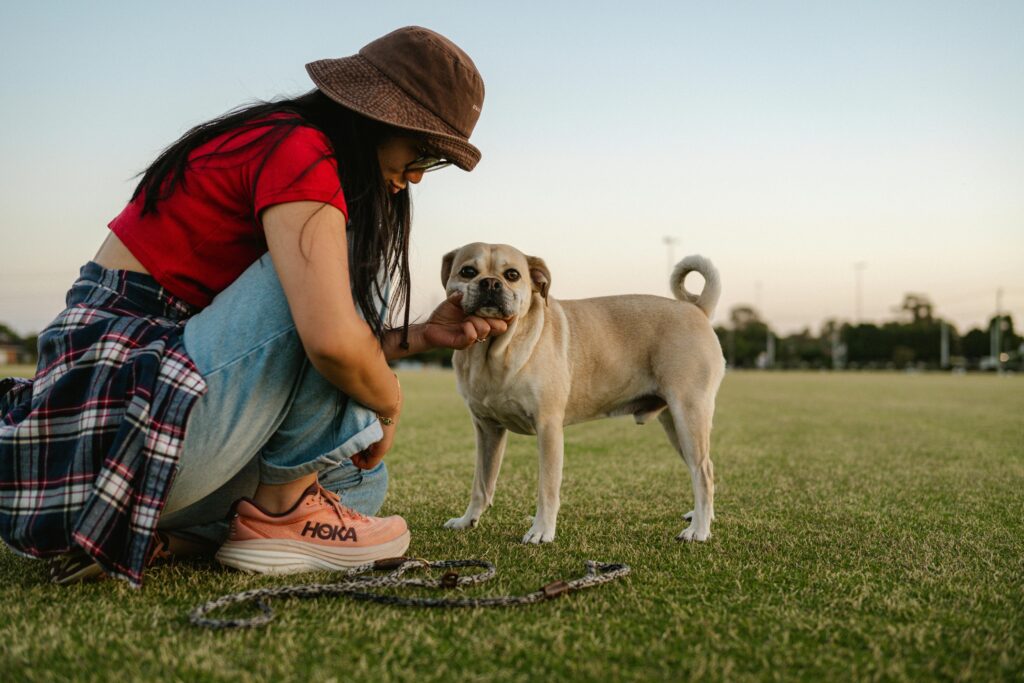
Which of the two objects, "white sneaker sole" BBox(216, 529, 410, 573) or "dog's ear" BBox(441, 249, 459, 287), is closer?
"white sneaker sole" BBox(216, 529, 410, 573)

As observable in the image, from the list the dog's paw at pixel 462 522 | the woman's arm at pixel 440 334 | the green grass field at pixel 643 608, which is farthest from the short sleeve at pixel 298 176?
the dog's paw at pixel 462 522

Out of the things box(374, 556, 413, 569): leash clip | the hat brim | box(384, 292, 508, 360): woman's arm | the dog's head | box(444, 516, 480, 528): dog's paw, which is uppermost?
the hat brim

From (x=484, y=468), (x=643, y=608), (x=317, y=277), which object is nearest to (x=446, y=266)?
(x=484, y=468)

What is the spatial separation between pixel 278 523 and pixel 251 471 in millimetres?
182

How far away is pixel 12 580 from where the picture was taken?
2.20 m

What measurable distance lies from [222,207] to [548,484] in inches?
68.2

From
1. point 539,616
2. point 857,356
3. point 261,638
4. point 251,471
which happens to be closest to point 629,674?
point 539,616

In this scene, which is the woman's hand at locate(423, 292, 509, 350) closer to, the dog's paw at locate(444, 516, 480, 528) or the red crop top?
the red crop top

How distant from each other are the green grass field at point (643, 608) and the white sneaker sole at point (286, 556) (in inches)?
2.3

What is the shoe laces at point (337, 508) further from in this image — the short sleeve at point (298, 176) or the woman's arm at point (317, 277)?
the short sleeve at point (298, 176)

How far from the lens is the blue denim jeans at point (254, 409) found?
2.04 meters

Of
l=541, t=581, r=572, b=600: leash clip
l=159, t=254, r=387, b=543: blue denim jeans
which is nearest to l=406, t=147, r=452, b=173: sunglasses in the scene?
l=159, t=254, r=387, b=543: blue denim jeans

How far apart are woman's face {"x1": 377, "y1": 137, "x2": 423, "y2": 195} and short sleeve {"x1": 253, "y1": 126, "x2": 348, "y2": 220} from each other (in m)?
0.33

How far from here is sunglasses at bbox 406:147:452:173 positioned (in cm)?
241
